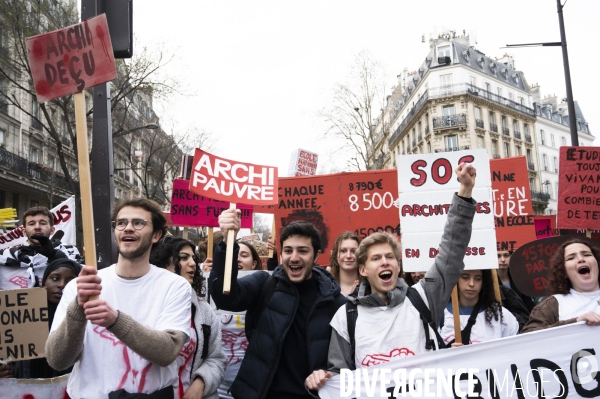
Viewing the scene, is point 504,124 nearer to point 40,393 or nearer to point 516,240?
point 516,240

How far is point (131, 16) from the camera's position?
370cm

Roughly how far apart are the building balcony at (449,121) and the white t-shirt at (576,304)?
43.4 meters

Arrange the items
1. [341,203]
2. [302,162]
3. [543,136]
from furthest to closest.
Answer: [543,136], [302,162], [341,203]

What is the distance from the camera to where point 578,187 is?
15.8 feet

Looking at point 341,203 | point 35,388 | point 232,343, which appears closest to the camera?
point 35,388

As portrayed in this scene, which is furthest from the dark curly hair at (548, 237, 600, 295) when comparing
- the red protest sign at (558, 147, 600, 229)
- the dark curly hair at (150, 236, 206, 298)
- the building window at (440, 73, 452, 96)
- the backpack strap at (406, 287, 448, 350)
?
the building window at (440, 73, 452, 96)

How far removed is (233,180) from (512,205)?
2.92 meters

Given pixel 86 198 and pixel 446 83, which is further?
pixel 446 83

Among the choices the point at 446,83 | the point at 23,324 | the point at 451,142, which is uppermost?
the point at 446,83

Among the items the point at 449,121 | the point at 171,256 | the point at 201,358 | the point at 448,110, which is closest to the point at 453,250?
the point at 201,358

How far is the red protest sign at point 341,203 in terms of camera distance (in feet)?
19.8

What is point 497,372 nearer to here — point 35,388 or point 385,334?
point 385,334

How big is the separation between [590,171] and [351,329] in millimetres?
3462

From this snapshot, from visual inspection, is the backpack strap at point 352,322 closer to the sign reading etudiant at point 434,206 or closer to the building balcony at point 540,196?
the sign reading etudiant at point 434,206
